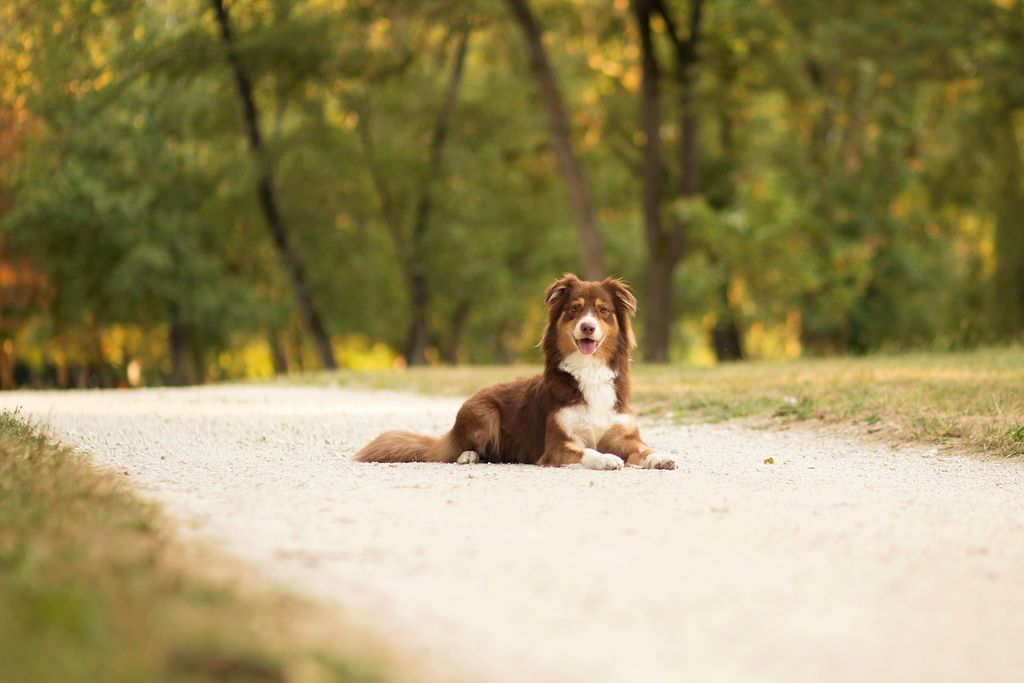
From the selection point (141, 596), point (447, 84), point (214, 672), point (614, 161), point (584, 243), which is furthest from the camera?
point (614, 161)

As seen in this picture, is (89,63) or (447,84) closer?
(89,63)

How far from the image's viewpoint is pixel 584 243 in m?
24.0

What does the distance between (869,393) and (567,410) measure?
505 centimetres

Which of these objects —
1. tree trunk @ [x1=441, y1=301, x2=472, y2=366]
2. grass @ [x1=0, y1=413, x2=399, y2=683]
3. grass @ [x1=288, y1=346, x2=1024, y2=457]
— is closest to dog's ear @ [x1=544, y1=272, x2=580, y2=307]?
grass @ [x1=288, y1=346, x2=1024, y2=457]

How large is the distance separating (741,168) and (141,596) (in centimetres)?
2836

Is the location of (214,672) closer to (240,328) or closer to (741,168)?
(741,168)

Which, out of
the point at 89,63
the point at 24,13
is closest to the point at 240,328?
the point at 89,63

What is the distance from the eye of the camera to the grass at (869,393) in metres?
10.1

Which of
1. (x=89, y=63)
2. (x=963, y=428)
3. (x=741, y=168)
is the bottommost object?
(x=963, y=428)

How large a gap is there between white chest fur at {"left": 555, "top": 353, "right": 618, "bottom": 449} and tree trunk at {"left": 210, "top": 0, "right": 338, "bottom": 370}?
2003 cm

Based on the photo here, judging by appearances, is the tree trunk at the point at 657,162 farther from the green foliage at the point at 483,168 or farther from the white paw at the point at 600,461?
the white paw at the point at 600,461

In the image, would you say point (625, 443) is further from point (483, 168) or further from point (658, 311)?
point (483, 168)

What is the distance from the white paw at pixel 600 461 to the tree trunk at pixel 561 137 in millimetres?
15471

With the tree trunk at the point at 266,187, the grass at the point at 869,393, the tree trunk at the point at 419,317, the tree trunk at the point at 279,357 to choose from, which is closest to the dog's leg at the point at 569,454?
the grass at the point at 869,393
